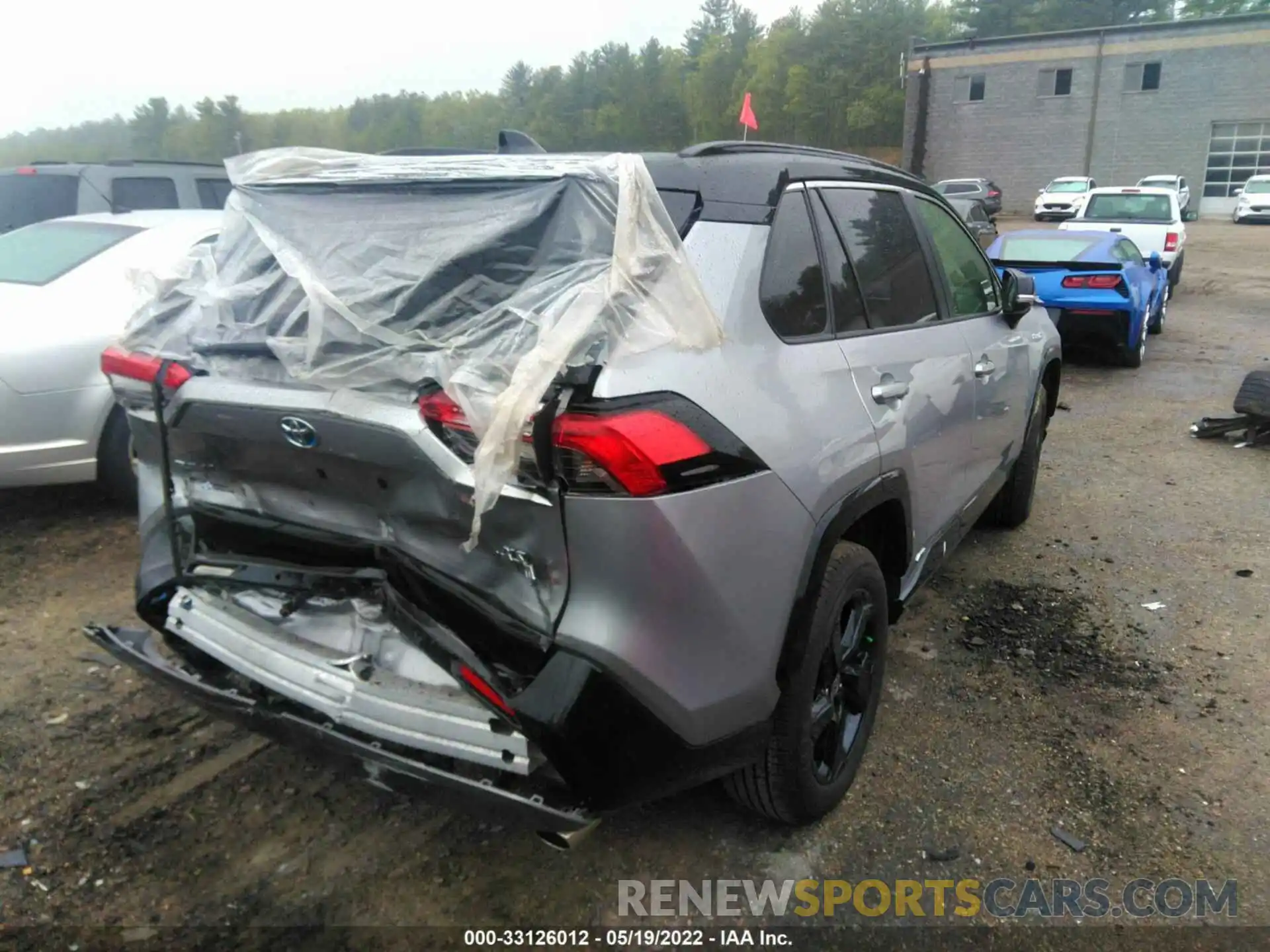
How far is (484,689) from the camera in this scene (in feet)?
6.71

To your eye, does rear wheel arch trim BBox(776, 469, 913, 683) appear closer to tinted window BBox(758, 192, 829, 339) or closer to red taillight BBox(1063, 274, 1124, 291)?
tinted window BBox(758, 192, 829, 339)

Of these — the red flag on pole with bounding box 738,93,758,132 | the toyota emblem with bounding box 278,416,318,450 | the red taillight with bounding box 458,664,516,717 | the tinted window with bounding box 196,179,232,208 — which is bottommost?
the red taillight with bounding box 458,664,516,717

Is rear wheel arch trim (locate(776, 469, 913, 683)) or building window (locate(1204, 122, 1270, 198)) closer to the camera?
rear wheel arch trim (locate(776, 469, 913, 683))

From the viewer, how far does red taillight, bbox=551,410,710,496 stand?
6.18 ft

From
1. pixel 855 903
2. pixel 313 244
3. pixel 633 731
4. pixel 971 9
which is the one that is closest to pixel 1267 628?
pixel 855 903

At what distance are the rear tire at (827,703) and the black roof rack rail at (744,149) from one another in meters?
1.16

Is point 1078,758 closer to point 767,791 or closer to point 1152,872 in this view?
point 1152,872

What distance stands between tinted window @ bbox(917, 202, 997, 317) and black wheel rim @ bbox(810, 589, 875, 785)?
57.1 inches

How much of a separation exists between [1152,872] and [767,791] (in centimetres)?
109

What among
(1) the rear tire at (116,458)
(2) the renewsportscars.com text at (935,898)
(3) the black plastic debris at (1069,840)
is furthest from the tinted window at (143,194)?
(3) the black plastic debris at (1069,840)

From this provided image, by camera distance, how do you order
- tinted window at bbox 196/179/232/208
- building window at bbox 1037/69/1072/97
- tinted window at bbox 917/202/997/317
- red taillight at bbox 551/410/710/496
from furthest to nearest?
building window at bbox 1037/69/1072/97, tinted window at bbox 196/179/232/208, tinted window at bbox 917/202/997/317, red taillight at bbox 551/410/710/496

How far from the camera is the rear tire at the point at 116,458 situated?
15.3 feet

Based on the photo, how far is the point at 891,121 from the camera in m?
60.4

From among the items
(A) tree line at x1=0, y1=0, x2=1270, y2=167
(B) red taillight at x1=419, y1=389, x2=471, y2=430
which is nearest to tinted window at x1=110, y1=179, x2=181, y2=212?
(B) red taillight at x1=419, y1=389, x2=471, y2=430
